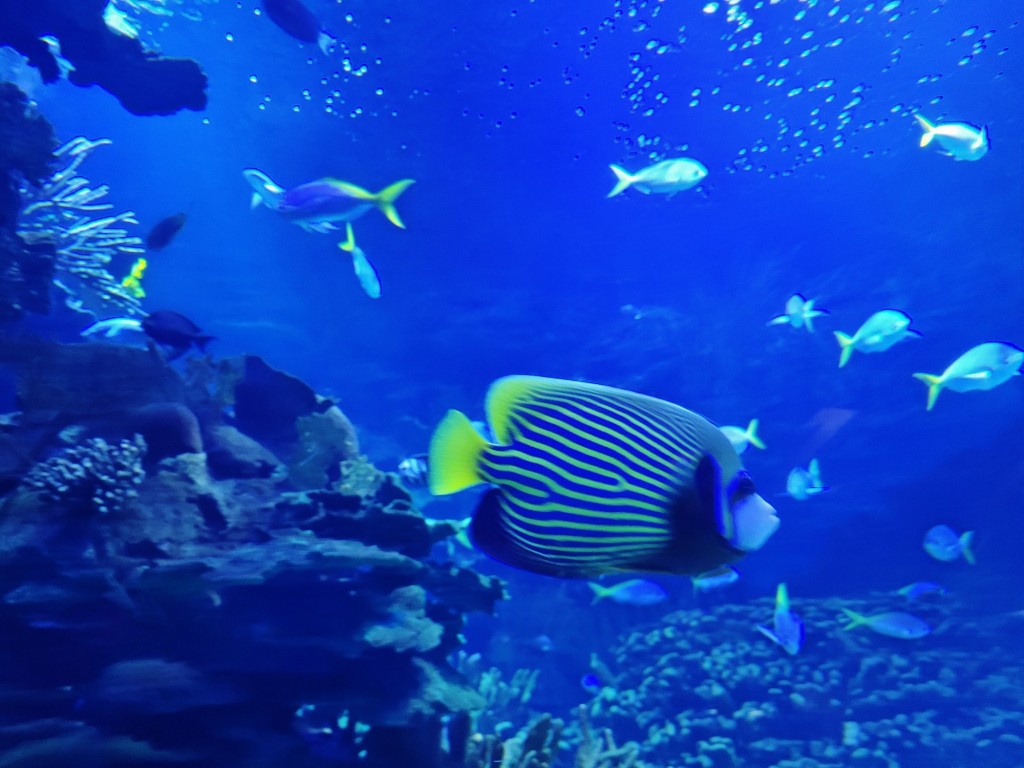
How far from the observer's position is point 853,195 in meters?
13.9

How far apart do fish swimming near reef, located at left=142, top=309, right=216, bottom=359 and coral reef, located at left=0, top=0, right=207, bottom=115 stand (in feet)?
12.9

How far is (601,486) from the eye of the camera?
4.22 feet

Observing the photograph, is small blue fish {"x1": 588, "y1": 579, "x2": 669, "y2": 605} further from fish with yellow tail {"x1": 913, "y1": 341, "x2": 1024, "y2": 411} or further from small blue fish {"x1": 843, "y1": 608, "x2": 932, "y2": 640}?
fish with yellow tail {"x1": 913, "y1": 341, "x2": 1024, "y2": 411}

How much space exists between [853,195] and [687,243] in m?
3.80

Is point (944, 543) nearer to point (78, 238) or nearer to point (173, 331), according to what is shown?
point (173, 331)

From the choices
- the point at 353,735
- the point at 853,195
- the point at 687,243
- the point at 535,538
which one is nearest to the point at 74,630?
the point at 353,735

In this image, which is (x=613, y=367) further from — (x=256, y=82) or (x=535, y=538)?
(x=535, y=538)

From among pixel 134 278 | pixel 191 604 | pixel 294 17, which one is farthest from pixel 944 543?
pixel 134 278

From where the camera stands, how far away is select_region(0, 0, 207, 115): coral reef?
625 cm

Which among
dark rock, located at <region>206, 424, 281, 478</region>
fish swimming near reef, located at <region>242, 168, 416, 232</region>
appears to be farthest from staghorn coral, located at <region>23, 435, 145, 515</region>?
fish swimming near reef, located at <region>242, 168, 416, 232</region>

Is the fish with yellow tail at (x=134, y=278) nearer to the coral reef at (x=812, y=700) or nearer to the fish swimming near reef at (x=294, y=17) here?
the fish swimming near reef at (x=294, y=17)

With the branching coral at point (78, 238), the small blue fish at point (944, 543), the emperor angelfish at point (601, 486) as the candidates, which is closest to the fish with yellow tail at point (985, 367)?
the small blue fish at point (944, 543)

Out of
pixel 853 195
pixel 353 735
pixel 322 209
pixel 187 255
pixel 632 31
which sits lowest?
pixel 353 735

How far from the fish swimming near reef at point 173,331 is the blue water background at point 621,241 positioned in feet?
19.4
